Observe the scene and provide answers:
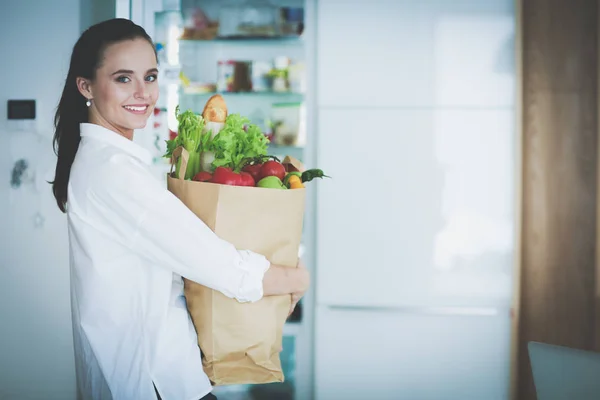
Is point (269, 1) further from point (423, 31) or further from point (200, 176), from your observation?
point (200, 176)

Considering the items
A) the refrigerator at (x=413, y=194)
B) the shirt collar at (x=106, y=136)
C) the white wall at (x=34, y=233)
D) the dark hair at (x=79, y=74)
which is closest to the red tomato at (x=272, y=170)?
the shirt collar at (x=106, y=136)

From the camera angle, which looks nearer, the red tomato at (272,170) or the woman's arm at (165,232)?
the woman's arm at (165,232)

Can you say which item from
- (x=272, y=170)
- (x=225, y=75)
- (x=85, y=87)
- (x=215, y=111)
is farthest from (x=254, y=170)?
(x=225, y=75)

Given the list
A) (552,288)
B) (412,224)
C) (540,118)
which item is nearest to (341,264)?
(412,224)

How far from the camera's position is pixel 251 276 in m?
0.97

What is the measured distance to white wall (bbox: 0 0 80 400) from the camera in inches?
80.5

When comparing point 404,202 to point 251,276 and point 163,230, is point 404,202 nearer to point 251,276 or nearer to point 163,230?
point 251,276

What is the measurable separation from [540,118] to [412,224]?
62cm

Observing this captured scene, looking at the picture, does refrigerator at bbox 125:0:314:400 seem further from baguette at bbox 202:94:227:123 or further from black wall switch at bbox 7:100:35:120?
baguette at bbox 202:94:227:123

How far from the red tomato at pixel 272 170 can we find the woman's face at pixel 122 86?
306mm

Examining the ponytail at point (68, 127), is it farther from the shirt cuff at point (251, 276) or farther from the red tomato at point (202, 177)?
the shirt cuff at point (251, 276)

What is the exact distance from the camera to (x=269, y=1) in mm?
2309

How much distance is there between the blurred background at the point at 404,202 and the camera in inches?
75.5

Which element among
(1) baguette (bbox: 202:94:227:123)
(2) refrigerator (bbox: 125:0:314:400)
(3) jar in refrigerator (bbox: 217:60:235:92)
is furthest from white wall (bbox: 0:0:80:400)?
(1) baguette (bbox: 202:94:227:123)
